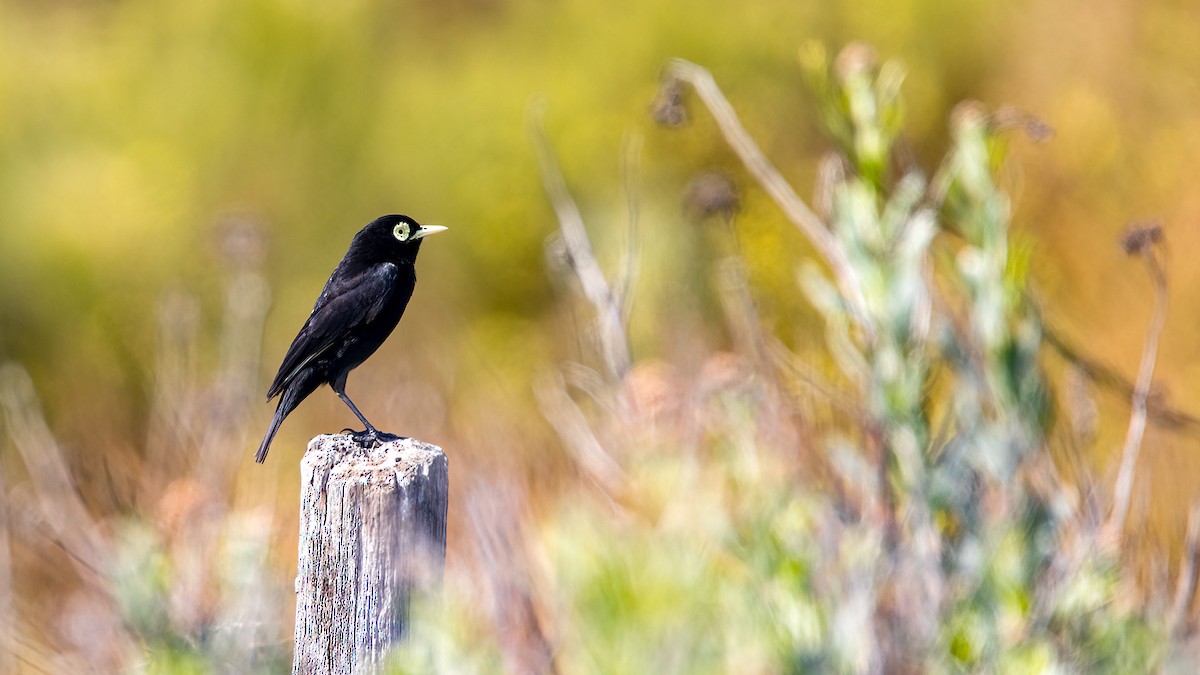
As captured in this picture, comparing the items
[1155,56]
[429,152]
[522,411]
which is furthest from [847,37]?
[522,411]

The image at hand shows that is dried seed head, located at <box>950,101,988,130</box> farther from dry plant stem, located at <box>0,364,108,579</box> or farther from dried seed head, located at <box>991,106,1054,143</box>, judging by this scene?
dry plant stem, located at <box>0,364,108,579</box>

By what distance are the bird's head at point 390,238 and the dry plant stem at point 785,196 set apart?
1277mm

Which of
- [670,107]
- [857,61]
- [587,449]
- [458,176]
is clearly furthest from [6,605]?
[458,176]

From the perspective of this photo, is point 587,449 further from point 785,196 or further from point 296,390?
point 296,390

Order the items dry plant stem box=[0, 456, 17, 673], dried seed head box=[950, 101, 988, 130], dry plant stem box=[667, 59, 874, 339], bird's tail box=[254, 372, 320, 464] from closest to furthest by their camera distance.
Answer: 1. dry plant stem box=[667, 59, 874, 339]
2. dried seed head box=[950, 101, 988, 130]
3. bird's tail box=[254, 372, 320, 464]
4. dry plant stem box=[0, 456, 17, 673]

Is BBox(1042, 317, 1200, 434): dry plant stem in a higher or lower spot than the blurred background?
lower

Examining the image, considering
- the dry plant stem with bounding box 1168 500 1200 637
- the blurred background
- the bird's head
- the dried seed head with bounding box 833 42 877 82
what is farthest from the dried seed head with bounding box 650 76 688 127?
the blurred background

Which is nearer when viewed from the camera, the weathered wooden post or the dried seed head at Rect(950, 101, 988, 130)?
the weathered wooden post

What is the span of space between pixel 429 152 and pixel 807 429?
812 centimetres

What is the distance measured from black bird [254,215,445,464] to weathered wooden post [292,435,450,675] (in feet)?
5.24

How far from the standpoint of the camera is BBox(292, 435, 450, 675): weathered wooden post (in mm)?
2580

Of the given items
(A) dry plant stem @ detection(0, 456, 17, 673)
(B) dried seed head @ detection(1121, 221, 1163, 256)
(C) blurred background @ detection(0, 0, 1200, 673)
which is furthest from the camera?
(C) blurred background @ detection(0, 0, 1200, 673)

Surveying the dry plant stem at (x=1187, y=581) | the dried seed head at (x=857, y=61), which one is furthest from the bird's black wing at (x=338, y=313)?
the dry plant stem at (x=1187, y=581)

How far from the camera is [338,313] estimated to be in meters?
4.39
